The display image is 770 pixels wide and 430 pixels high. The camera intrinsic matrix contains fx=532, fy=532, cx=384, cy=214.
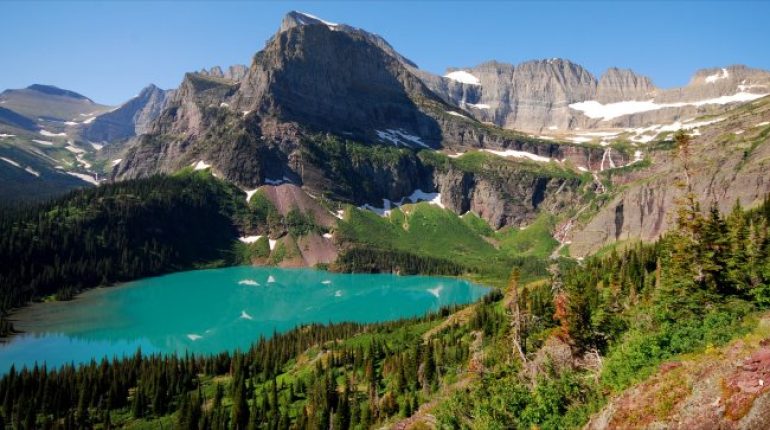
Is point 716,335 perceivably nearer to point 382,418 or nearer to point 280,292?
point 382,418

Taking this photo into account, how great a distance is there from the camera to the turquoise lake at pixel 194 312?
11088 cm

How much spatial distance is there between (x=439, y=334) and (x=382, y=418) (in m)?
33.6

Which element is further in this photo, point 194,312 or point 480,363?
point 194,312

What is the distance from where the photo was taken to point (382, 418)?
2457 inches

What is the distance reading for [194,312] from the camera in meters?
144

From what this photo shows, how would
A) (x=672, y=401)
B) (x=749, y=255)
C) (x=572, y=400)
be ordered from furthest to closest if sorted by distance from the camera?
(x=749, y=255)
(x=572, y=400)
(x=672, y=401)

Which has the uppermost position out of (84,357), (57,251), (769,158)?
(769,158)

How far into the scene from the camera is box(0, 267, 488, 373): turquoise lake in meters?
111

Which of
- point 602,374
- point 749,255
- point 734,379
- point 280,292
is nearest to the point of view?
point 734,379

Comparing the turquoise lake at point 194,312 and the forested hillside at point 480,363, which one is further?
the turquoise lake at point 194,312

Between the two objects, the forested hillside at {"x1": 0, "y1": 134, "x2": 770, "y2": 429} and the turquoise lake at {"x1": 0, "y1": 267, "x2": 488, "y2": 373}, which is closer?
the forested hillside at {"x1": 0, "y1": 134, "x2": 770, "y2": 429}

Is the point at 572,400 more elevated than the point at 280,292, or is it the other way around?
the point at 572,400

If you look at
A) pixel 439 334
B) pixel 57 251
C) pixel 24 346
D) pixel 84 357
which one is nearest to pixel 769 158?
pixel 439 334

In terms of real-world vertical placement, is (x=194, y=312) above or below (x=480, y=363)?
below
